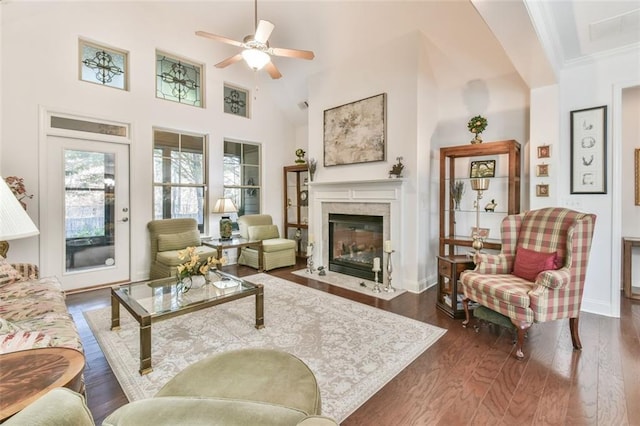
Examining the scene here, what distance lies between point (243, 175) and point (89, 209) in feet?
8.33

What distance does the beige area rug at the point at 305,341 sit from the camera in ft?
6.47

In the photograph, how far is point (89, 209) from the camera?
408cm

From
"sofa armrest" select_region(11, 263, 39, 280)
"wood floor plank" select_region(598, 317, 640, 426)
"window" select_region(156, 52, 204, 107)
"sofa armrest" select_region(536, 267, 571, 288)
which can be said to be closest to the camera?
"wood floor plank" select_region(598, 317, 640, 426)

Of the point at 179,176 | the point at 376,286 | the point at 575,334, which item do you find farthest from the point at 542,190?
the point at 179,176

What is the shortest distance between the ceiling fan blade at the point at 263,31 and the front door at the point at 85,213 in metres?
2.73

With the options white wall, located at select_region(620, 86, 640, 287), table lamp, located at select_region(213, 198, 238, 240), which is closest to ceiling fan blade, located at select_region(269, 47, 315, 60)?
table lamp, located at select_region(213, 198, 238, 240)

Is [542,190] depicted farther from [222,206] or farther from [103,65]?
[103,65]

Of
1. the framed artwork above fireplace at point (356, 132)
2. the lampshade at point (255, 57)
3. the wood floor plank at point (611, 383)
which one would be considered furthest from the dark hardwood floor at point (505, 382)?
the lampshade at point (255, 57)

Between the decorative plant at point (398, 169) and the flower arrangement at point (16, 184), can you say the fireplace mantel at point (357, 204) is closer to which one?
the decorative plant at point (398, 169)

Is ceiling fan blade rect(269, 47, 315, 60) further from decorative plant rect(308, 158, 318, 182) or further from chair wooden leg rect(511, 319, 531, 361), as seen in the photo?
chair wooden leg rect(511, 319, 531, 361)

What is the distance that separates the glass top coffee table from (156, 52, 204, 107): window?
3269 millimetres

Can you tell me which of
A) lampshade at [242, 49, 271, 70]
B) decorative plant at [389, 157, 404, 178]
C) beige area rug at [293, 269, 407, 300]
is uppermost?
lampshade at [242, 49, 271, 70]

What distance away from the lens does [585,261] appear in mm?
2418

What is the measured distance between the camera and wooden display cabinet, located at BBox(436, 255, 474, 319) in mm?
3062
